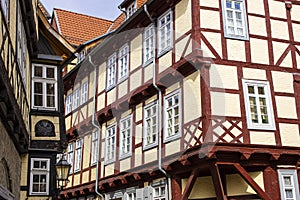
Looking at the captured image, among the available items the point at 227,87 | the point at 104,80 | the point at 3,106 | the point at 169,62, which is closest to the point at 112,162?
the point at 104,80

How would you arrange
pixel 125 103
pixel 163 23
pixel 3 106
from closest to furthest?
pixel 3 106 → pixel 163 23 → pixel 125 103

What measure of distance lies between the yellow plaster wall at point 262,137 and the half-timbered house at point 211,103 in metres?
0.03

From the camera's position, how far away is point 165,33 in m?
14.9

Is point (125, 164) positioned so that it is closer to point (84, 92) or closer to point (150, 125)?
point (150, 125)

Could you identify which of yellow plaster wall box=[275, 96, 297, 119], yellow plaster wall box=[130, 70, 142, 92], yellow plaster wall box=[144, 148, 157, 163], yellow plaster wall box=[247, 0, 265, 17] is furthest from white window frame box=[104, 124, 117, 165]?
yellow plaster wall box=[247, 0, 265, 17]

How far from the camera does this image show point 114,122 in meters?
18.1

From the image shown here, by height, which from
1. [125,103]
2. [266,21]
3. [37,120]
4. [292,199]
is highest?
[266,21]

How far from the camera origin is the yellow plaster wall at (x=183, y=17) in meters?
13.6

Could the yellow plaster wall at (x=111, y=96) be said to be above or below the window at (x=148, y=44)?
below

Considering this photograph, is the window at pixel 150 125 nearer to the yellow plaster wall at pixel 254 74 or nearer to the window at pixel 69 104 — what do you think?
the yellow plaster wall at pixel 254 74

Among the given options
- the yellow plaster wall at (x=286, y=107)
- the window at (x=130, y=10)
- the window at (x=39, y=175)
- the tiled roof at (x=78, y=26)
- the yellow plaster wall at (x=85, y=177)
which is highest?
the tiled roof at (x=78, y=26)

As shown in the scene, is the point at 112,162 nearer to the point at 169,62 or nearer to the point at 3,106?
the point at 169,62

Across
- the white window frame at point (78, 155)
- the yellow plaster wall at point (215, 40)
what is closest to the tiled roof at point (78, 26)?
the white window frame at point (78, 155)

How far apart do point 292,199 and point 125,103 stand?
7.10m
